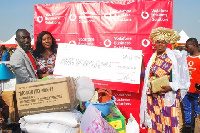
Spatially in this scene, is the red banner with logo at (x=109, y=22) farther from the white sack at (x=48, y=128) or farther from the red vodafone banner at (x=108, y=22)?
the white sack at (x=48, y=128)

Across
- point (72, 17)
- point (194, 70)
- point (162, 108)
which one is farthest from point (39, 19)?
point (194, 70)

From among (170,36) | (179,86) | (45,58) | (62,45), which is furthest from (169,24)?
(45,58)

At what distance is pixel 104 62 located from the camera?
386 centimetres

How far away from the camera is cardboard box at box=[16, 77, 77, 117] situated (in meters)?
2.43

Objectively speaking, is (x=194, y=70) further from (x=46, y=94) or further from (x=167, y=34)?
(x=46, y=94)

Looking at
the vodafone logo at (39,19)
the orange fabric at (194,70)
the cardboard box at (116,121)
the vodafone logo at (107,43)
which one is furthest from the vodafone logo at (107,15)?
the orange fabric at (194,70)

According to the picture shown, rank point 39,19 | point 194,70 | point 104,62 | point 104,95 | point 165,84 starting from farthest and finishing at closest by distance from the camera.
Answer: point 194,70, point 39,19, point 104,62, point 165,84, point 104,95

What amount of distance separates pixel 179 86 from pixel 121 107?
1326 mm

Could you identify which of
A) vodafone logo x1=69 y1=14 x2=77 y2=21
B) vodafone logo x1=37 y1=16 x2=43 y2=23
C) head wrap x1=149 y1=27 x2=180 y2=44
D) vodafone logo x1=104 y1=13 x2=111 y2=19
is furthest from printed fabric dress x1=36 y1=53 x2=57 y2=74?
head wrap x1=149 y1=27 x2=180 y2=44

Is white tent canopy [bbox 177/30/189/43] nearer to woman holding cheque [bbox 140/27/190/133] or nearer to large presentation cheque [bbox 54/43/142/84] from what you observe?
large presentation cheque [bbox 54/43/142/84]

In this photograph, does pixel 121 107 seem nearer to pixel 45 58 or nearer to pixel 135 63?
pixel 135 63

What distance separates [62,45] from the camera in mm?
3779

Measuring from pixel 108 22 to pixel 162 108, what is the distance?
190 cm

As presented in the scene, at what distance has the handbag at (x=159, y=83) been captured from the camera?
3203 millimetres
